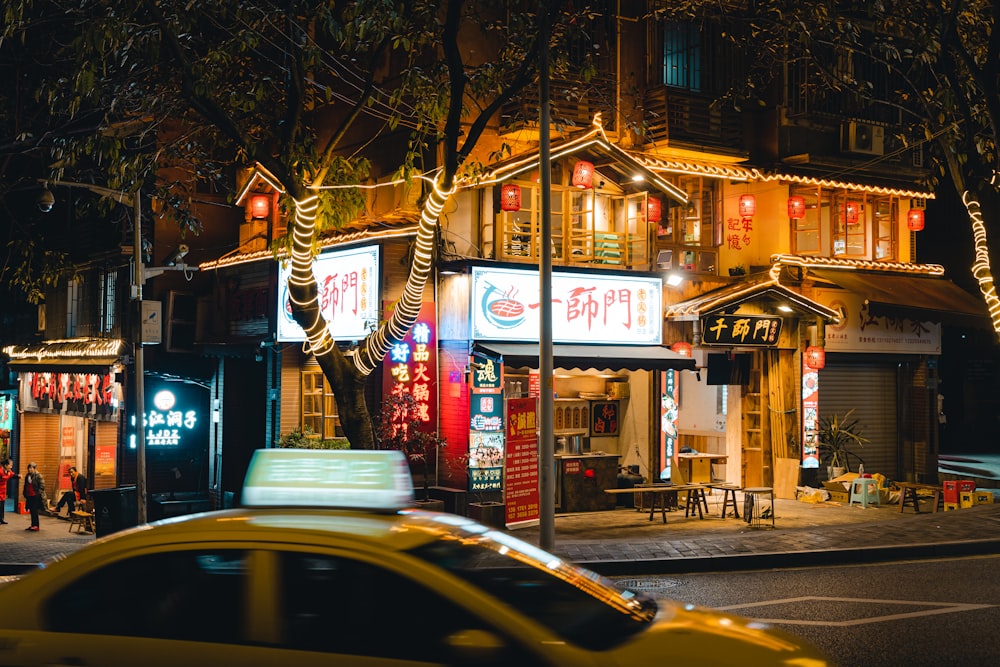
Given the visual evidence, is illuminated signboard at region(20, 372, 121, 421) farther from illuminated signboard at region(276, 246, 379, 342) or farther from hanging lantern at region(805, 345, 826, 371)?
hanging lantern at region(805, 345, 826, 371)

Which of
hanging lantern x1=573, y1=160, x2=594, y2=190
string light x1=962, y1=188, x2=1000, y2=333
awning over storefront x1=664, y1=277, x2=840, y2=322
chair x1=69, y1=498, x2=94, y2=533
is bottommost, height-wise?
chair x1=69, y1=498, x2=94, y2=533

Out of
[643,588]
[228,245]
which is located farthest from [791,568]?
[228,245]

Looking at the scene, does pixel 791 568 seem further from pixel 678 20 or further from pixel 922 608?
pixel 678 20

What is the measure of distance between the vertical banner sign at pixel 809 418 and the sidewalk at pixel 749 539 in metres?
1.35

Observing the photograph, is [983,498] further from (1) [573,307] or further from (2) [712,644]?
(2) [712,644]

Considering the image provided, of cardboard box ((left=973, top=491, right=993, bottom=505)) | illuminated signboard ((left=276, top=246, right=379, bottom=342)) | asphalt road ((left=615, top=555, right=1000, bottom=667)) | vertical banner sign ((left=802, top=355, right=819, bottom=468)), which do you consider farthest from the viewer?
vertical banner sign ((left=802, top=355, right=819, bottom=468))

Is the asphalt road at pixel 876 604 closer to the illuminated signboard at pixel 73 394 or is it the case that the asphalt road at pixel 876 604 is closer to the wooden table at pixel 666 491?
the wooden table at pixel 666 491

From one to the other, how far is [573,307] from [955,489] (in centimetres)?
840

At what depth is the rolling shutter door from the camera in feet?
75.5

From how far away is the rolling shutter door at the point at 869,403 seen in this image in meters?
23.0

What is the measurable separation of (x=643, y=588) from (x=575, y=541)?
10.9 feet

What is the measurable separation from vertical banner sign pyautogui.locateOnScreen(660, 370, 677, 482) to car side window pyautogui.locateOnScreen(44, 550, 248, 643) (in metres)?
16.2

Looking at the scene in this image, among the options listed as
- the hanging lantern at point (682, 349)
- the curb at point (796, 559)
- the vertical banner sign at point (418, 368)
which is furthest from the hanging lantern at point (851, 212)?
the vertical banner sign at point (418, 368)

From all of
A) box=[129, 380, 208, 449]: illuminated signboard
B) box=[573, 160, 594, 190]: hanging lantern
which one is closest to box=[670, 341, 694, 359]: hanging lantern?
box=[573, 160, 594, 190]: hanging lantern
